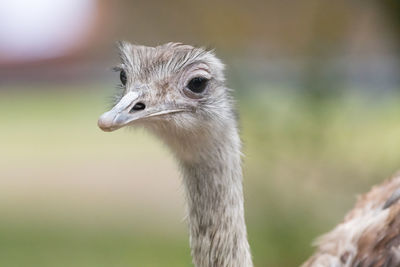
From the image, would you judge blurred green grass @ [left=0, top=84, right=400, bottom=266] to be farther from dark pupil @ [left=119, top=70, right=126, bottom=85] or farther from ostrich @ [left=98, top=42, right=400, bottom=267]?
dark pupil @ [left=119, top=70, right=126, bottom=85]

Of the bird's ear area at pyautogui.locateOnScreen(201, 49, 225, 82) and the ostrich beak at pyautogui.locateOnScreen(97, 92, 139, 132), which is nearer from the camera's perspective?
the ostrich beak at pyautogui.locateOnScreen(97, 92, 139, 132)

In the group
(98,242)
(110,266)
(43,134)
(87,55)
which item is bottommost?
(110,266)

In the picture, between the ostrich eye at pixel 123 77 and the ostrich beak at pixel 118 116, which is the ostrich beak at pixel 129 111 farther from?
the ostrich eye at pixel 123 77

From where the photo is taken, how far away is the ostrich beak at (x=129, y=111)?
7.12ft

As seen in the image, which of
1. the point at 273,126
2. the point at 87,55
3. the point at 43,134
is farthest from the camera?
the point at 87,55

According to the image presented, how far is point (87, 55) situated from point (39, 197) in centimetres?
377

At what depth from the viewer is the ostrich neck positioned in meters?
2.46

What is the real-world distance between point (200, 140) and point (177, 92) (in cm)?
13

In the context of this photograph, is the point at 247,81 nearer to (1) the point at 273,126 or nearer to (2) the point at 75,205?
(1) the point at 273,126

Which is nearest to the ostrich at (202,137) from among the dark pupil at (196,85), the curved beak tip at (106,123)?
the dark pupil at (196,85)

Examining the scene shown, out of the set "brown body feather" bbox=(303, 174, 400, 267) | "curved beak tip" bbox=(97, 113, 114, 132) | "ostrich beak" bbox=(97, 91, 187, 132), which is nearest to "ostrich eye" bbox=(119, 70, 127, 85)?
"ostrich beak" bbox=(97, 91, 187, 132)

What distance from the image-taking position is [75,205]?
23.0 feet

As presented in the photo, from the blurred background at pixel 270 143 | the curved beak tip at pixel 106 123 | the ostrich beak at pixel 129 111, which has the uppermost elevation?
the blurred background at pixel 270 143

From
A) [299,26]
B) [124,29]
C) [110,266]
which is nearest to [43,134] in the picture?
[124,29]
